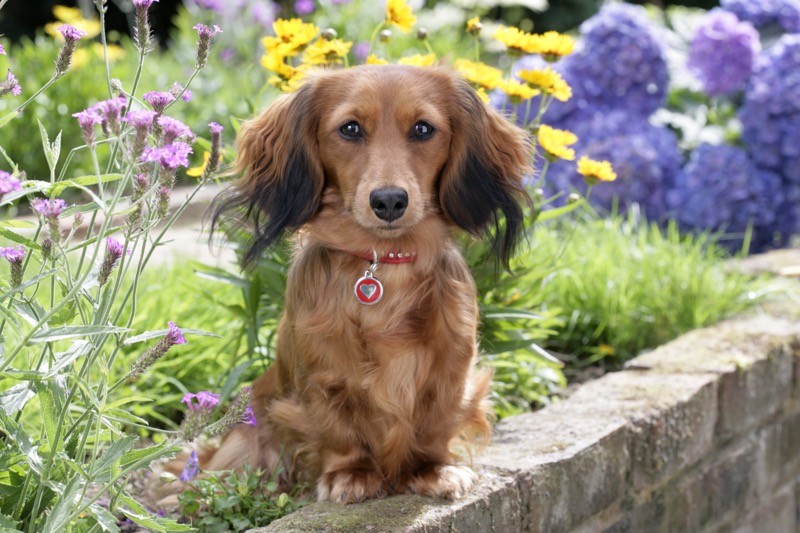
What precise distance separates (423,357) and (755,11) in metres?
4.96

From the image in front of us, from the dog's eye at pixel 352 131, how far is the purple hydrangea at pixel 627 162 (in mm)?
3002

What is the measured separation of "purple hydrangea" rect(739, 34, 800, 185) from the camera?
5633 mm

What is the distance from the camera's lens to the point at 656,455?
10.5ft

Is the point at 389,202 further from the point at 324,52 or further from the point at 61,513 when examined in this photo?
the point at 61,513

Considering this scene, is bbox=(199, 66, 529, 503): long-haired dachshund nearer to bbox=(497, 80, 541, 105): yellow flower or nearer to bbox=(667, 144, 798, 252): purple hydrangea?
bbox=(497, 80, 541, 105): yellow flower

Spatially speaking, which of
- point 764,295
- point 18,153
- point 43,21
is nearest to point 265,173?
point 764,295

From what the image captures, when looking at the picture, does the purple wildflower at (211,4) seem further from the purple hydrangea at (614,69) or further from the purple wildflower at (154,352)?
the purple wildflower at (154,352)

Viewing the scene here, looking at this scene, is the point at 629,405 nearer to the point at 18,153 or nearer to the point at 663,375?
the point at 663,375

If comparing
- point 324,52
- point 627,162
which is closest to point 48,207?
point 324,52

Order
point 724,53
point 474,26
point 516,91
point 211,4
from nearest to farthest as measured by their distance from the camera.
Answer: point 516,91 < point 474,26 < point 724,53 < point 211,4

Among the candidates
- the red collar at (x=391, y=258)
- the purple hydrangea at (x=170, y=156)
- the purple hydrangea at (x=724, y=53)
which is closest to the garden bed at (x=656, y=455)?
the red collar at (x=391, y=258)

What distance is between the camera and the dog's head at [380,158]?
2.40 metres

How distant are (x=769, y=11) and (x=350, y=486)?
5.18m

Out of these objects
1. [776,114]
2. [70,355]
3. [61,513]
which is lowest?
[776,114]
